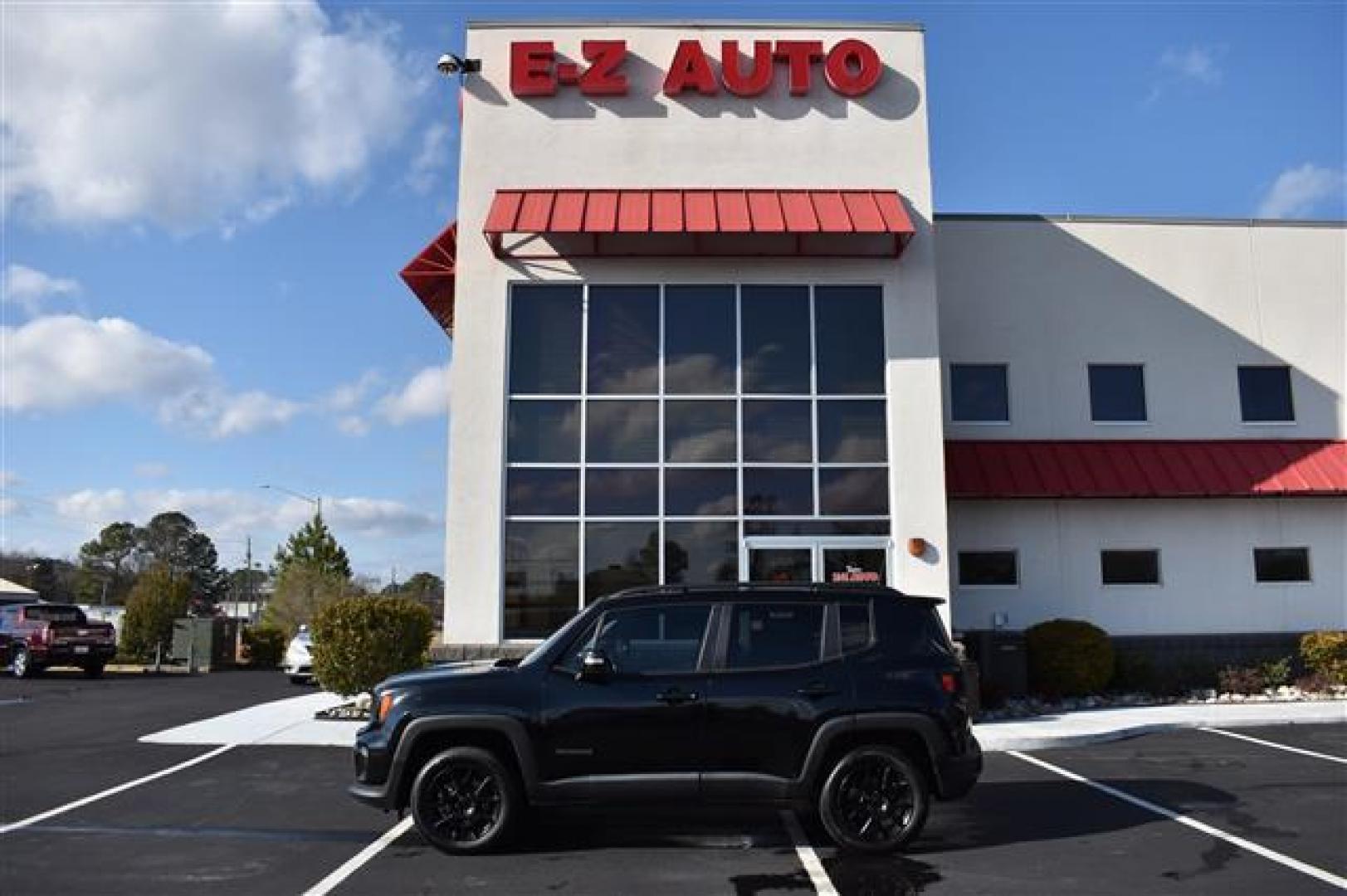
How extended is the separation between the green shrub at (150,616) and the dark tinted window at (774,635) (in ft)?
89.6

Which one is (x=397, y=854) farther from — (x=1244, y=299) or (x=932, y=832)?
(x=1244, y=299)

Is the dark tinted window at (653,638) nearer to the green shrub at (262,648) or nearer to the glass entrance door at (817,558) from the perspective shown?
the glass entrance door at (817,558)

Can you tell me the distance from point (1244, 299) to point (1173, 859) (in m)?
14.7

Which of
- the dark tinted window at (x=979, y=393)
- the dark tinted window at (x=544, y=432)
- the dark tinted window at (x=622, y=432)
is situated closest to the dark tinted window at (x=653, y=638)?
the dark tinted window at (x=622, y=432)

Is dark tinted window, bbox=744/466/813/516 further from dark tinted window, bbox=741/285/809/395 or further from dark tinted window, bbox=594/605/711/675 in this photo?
dark tinted window, bbox=594/605/711/675

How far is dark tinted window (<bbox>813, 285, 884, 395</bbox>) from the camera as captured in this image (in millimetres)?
15031

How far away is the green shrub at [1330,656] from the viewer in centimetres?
1605

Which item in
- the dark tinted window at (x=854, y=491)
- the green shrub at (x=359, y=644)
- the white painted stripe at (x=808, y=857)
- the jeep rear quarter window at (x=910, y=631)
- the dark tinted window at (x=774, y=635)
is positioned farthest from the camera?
the dark tinted window at (x=854, y=491)

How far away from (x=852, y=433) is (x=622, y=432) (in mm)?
3426

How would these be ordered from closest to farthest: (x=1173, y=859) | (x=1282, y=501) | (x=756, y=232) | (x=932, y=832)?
(x=1173, y=859) < (x=932, y=832) < (x=756, y=232) < (x=1282, y=501)

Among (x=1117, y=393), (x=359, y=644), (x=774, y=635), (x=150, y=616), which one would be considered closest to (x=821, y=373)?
(x=1117, y=393)

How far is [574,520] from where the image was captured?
1447 cm

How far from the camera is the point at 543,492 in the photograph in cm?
1458

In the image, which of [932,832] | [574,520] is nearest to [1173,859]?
[932,832]
